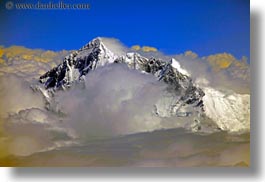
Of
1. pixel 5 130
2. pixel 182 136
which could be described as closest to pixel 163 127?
pixel 182 136

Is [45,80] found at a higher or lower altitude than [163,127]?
higher

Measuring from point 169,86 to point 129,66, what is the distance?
276mm

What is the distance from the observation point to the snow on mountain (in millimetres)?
3115

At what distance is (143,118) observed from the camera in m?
3.12

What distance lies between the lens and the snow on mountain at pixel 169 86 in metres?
3.12

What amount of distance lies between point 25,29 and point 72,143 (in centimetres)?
76

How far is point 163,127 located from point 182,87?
0.27 m

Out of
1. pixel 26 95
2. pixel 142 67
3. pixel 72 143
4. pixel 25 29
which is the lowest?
pixel 72 143

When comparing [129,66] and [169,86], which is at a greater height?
[129,66]

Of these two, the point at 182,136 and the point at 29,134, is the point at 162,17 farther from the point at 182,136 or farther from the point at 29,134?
the point at 29,134

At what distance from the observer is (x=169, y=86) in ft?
10.3

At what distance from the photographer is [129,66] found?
313 centimetres

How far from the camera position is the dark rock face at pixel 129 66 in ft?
10.2

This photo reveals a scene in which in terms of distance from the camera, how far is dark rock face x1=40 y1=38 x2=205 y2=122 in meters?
3.11
